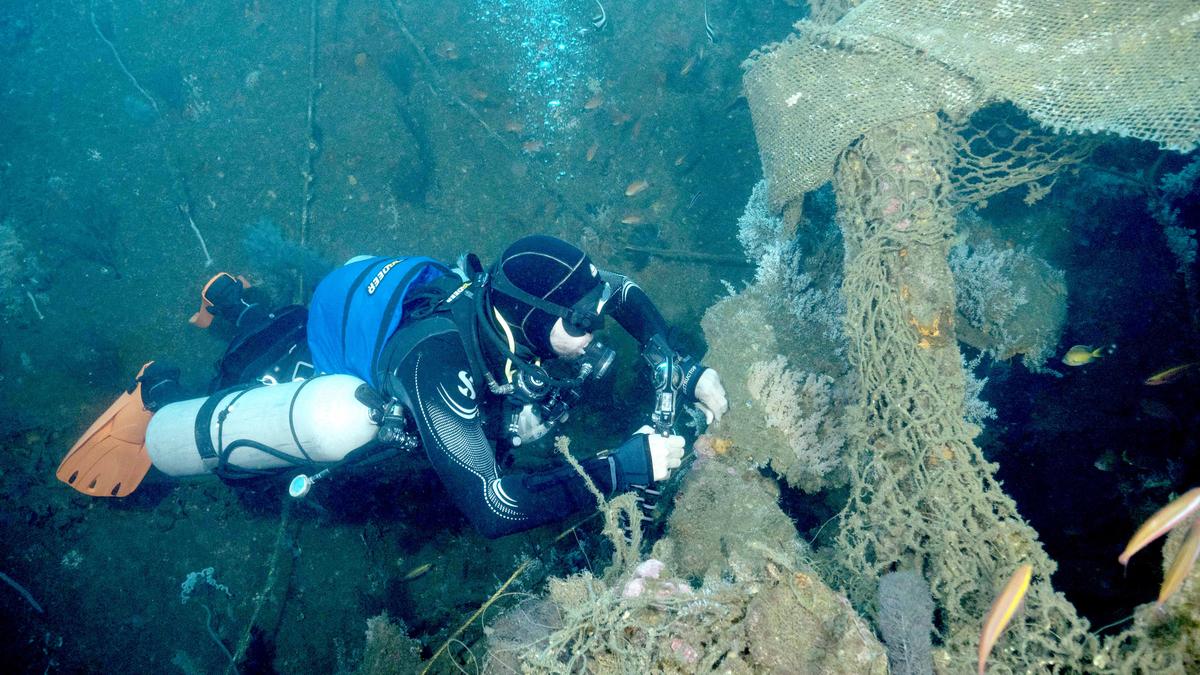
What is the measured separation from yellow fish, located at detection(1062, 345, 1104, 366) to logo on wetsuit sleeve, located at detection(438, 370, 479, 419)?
4.83 metres

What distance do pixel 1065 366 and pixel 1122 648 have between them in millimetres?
3392

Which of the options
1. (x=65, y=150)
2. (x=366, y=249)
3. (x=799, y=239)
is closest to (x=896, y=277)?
(x=799, y=239)

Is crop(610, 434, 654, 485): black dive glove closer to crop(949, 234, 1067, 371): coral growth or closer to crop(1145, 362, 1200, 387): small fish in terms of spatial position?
crop(949, 234, 1067, 371): coral growth

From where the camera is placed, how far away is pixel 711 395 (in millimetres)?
3738

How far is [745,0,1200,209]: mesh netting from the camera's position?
2611mm

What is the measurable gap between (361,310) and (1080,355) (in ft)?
19.5

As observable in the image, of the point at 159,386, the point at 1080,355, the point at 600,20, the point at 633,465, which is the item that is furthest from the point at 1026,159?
the point at 159,386

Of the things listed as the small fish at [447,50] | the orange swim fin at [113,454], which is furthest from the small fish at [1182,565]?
the small fish at [447,50]

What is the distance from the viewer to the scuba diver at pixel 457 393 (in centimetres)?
340

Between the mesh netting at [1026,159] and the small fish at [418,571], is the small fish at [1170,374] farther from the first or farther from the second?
the small fish at [418,571]

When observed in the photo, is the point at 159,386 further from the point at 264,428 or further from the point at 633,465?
the point at 633,465

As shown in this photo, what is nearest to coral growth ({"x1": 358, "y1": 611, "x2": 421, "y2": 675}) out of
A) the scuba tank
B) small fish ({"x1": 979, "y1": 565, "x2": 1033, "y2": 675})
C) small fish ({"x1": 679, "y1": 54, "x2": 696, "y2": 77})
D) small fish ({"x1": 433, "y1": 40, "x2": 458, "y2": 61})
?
the scuba tank

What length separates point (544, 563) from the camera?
456 centimetres

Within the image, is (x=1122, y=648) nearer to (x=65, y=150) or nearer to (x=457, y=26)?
(x=457, y=26)
